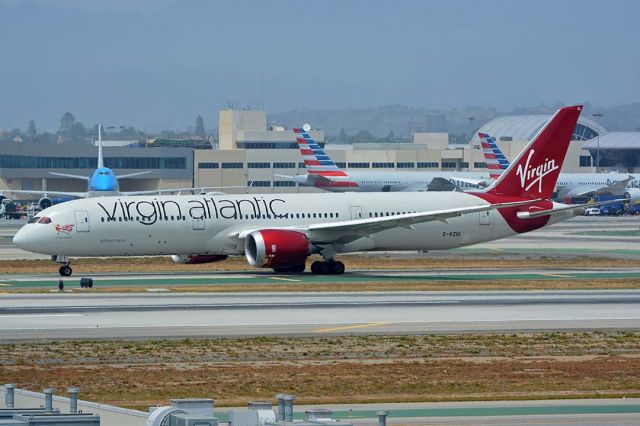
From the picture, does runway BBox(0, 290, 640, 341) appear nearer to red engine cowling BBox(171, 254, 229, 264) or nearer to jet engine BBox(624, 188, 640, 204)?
red engine cowling BBox(171, 254, 229, 264)

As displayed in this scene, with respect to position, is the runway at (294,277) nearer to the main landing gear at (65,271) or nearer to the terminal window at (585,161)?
the main landing gear at (65,271)


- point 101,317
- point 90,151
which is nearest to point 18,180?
point 90,151

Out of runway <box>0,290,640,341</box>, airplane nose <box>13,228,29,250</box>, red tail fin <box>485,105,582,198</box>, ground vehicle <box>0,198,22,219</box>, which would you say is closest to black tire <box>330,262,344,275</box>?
red tail fin <box>485,105,582,198</box>

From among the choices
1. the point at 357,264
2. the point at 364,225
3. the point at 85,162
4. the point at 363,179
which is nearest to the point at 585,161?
the point at 363,179

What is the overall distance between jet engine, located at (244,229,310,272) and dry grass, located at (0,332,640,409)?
21850mm

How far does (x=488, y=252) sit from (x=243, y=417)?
64.8 meters

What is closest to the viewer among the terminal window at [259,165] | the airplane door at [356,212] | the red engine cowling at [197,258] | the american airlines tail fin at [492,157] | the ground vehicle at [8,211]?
the red engine cowling at [197,258]

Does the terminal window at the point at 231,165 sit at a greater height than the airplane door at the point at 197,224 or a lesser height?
greater

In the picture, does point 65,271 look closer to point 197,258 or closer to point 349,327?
point 197,258

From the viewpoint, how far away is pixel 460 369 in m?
31.5

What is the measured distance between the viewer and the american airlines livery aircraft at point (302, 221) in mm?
59031

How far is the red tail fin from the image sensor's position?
214 feet

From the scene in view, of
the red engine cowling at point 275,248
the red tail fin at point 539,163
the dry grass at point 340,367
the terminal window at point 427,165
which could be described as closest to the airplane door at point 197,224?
the red engine cowling at point 275,248

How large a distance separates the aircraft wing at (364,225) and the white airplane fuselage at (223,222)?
1.74ft
